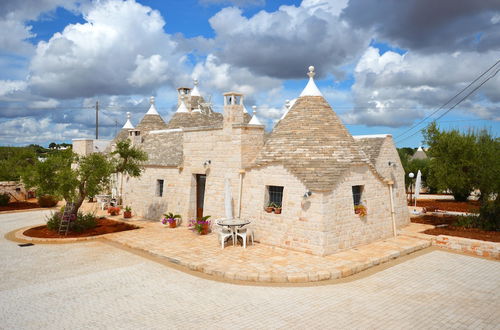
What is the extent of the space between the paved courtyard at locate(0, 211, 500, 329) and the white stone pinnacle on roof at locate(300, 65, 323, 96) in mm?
6916

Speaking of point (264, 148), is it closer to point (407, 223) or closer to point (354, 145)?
point (354, 145)

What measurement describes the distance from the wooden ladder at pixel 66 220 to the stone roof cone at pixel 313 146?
26.9ft

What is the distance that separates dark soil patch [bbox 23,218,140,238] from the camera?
14.2m

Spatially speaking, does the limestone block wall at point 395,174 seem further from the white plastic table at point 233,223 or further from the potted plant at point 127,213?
the potted plant at point 127,213

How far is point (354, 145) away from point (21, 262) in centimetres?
1181

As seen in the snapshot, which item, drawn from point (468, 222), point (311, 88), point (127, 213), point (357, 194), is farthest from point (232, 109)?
point (468, 222)

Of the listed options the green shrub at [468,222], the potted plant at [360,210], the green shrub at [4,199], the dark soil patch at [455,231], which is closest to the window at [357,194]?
A: the potted plant at [360,210]

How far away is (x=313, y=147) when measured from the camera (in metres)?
12.2

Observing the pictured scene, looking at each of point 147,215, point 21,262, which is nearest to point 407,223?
point 147,215

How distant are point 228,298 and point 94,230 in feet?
31.2

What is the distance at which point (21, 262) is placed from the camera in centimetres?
1072

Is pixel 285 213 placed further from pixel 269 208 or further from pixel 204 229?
pixel 204 229

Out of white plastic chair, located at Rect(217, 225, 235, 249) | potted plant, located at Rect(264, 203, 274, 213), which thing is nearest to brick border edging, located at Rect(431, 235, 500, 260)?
potted plant, located at Rect(264, 203, 274, 213)

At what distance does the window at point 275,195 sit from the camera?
12405mm
